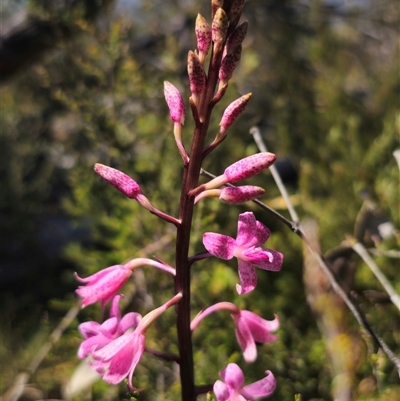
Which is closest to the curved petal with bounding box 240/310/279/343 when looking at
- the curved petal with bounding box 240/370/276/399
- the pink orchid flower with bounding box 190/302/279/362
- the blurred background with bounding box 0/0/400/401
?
the pink orchid flower with bounding box 190/302/279/362

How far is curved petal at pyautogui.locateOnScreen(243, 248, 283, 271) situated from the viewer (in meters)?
0.87

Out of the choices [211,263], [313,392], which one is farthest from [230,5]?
[211,263]

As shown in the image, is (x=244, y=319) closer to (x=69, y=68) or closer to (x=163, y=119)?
(x=163, y=119)

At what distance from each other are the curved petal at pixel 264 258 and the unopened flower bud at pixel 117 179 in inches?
10.1

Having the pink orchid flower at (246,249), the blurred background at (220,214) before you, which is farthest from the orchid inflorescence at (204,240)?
the blurred background at (220,214)

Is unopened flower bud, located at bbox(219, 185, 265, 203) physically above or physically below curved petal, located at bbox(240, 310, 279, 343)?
above

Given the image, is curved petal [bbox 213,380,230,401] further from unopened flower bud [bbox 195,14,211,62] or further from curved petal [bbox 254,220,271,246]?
unopened flower bud [bbox 195,14,211,62]

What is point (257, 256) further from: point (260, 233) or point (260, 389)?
point (260, 389)

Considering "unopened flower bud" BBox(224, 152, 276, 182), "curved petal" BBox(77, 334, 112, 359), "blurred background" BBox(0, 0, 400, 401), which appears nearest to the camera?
"unopened flower bud" BBox(224, 152, 276, 182)

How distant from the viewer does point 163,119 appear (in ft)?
9.39

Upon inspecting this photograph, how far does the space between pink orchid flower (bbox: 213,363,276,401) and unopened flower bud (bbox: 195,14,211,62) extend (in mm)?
594

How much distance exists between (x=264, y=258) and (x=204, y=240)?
111 mm

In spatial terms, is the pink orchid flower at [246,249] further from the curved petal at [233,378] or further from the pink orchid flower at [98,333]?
the pink orchid flower at [98,333]

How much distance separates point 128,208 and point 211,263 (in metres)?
0.49
